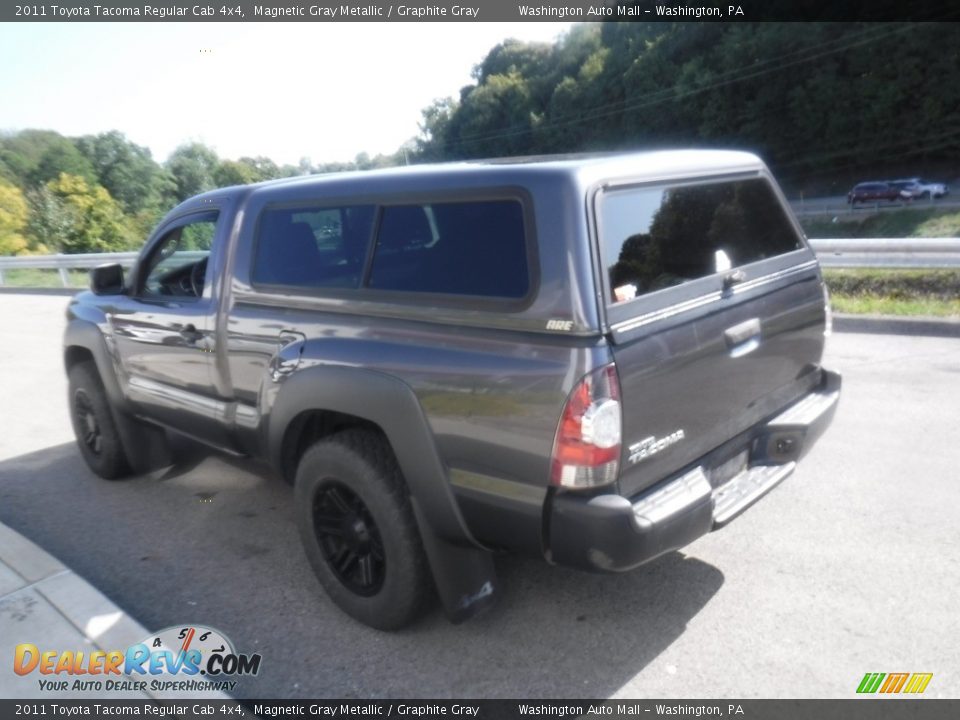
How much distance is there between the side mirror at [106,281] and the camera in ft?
15.2

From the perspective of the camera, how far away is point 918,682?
262 cm

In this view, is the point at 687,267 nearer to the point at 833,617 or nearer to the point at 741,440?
the point at 741,440

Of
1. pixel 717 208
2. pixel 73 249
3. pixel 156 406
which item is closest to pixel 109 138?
pixel 73 249

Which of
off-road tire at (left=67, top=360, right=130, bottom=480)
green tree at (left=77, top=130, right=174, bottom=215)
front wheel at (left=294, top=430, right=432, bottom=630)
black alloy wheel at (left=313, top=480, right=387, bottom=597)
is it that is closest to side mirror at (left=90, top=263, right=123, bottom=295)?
off-road tire at (left=67, top=360, right=130, bottom=480)

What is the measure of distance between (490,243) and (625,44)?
6841 cm

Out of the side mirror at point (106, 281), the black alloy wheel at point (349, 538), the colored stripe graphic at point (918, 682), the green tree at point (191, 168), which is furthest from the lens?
the green tree at point (191, 168)

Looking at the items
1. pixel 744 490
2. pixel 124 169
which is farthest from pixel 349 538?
pixel 124 169

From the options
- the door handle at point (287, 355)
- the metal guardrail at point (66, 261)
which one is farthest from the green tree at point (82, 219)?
the door handle at point (287, 355)

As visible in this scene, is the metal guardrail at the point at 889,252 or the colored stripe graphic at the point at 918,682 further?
the metal guardrail at the point at 889,252

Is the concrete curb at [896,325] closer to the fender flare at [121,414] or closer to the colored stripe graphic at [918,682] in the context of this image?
the colored stripe graphic at [918,682]

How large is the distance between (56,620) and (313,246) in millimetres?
2010

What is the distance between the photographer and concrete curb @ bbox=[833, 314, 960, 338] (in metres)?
7.25

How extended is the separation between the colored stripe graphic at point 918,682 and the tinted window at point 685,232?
166cm

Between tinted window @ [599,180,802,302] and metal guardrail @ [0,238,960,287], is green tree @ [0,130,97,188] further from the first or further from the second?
tinted window @ [599,180,802,302]
